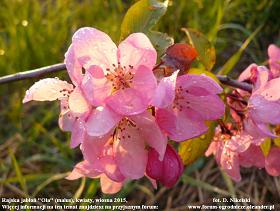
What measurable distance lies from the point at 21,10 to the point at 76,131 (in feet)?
4.83

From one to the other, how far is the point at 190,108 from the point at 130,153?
0.13 meters

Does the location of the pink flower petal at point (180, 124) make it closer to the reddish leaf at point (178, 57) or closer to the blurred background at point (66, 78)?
the reddish leaf at point (178, 57)

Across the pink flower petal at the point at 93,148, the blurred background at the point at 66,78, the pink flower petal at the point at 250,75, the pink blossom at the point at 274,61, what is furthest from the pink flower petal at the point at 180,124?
the blurred background at the point at 66,78

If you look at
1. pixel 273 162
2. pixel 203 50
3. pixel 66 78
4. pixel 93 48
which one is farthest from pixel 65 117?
pixel 66 78

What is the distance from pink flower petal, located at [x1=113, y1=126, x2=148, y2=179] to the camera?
2.68 ft

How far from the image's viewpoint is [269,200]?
1.44m

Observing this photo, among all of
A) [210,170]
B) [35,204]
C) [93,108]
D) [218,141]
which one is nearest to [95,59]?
[93,108]

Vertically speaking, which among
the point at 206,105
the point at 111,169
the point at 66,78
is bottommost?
the point at 66,78

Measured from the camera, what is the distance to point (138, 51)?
0.78 m

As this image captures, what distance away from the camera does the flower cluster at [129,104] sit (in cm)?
75

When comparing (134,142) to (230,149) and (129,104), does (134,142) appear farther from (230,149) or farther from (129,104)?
(230,149)

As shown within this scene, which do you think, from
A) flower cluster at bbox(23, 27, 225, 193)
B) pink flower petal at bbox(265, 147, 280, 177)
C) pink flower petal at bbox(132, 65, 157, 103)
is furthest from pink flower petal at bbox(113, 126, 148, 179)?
pink flower petal at bbox(265, 147, 280, 177)

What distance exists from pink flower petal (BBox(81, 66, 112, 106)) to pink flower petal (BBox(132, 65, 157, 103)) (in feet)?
0.16

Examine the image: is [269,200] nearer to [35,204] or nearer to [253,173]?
[253,173]
